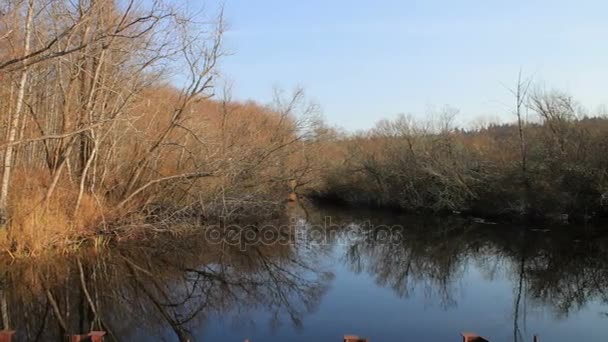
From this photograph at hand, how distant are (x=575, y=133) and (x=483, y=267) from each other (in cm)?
923

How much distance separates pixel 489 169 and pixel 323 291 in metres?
13.8

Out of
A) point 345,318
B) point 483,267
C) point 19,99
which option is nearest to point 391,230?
point 483,267

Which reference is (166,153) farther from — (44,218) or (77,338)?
(77,338)

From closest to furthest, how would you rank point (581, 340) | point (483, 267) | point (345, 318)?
point (581, 340)
point (345, 318)
point (483, 267)

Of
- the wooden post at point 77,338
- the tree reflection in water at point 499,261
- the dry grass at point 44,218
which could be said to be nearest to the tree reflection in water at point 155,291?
the dry grass at point 44,218

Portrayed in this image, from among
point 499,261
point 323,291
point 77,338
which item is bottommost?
point 323,291

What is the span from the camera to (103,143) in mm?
14938

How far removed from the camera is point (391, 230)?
1839 cm

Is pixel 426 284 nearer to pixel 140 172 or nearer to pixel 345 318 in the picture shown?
pixel 345 318

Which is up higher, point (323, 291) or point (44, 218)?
point (44, 218)

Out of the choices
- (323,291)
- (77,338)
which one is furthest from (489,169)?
(77,338)

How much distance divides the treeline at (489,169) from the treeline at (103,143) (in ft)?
24.4

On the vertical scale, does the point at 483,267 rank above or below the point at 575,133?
below

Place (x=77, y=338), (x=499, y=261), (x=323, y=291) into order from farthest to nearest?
(x=499, y=261)
(x=323, y=291)
(x=77, y=338)
